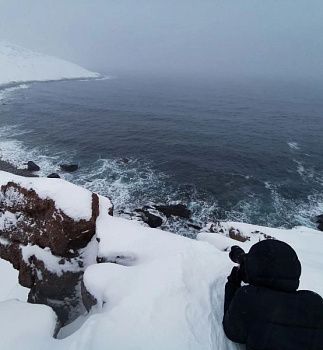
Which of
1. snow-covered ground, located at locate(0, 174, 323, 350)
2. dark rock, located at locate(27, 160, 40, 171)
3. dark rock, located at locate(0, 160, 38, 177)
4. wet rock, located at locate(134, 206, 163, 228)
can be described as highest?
snow-covered ground, located at locate(0, 174, 323, 350)

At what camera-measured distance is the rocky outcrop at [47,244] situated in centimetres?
1359

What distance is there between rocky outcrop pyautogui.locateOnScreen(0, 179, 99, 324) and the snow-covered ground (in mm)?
2101

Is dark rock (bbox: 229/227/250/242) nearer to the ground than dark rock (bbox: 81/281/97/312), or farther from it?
nearer to the ground

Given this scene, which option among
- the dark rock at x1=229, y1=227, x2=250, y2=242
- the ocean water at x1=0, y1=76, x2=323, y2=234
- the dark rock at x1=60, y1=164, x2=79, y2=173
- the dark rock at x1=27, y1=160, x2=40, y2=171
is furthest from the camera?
the dark rock at x1=60, y1=164, x2=79, y2=173

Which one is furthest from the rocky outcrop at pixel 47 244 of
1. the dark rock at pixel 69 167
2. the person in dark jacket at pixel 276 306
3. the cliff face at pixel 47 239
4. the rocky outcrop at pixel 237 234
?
the dark rock at pixel 69 167

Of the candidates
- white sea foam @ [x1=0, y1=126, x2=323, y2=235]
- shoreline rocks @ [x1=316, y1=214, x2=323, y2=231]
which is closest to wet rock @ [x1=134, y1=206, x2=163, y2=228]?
white sea foam @ [x1=0, y1=126, x2=323, y2=235]

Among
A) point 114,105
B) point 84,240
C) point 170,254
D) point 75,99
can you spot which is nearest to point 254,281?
point 170,254

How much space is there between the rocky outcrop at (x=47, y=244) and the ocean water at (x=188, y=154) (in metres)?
15.4

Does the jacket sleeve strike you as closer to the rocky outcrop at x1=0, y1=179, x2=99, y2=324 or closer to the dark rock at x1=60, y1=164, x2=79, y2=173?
the rocky outcrop at x1=0, y1=179, x2=99, y2=324

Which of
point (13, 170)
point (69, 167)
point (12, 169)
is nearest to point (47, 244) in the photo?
point (69, 167)

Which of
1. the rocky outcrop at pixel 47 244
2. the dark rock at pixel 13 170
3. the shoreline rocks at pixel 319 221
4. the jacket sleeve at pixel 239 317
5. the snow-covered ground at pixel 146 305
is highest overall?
the jacket sleeve at pixel 239 317

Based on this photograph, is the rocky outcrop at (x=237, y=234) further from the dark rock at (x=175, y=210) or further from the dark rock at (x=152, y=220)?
the dark rock at (x=152, y=220)

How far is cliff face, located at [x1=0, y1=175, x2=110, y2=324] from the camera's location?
44.7 feet

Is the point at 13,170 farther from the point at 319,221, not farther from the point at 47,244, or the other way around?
the point at 319,221
